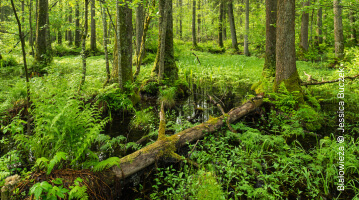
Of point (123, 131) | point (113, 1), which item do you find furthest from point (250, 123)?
point (113, 1)

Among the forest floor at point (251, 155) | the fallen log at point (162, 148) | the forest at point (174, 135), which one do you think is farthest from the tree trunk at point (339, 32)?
the fallen log at point (162, 148)

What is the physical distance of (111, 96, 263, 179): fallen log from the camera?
2943mm

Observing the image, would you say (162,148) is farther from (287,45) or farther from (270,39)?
(270,39)

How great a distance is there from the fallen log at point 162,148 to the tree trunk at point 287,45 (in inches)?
84.1

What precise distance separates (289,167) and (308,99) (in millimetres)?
3677

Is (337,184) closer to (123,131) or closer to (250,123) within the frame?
(250,123)

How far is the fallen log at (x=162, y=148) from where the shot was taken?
294 cm

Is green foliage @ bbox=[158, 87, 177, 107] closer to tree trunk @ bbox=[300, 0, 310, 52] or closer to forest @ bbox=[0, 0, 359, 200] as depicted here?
forest @ bbox=[0, 0, 359, 200]

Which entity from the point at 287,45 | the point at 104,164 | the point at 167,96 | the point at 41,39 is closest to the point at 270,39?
the point at 287,45

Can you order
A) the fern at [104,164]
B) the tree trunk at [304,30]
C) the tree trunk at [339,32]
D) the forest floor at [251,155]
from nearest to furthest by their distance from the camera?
the fern at [104,164]
the forest floor at [251,155]
the tree trunk at [339,32]
the tree trunk at [304,30]

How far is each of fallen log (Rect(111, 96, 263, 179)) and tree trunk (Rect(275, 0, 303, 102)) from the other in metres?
2.14

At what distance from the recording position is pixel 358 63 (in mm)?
7293

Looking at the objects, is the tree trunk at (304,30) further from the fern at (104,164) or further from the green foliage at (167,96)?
the fern at (104,164)

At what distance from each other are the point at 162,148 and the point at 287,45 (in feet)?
16.7
